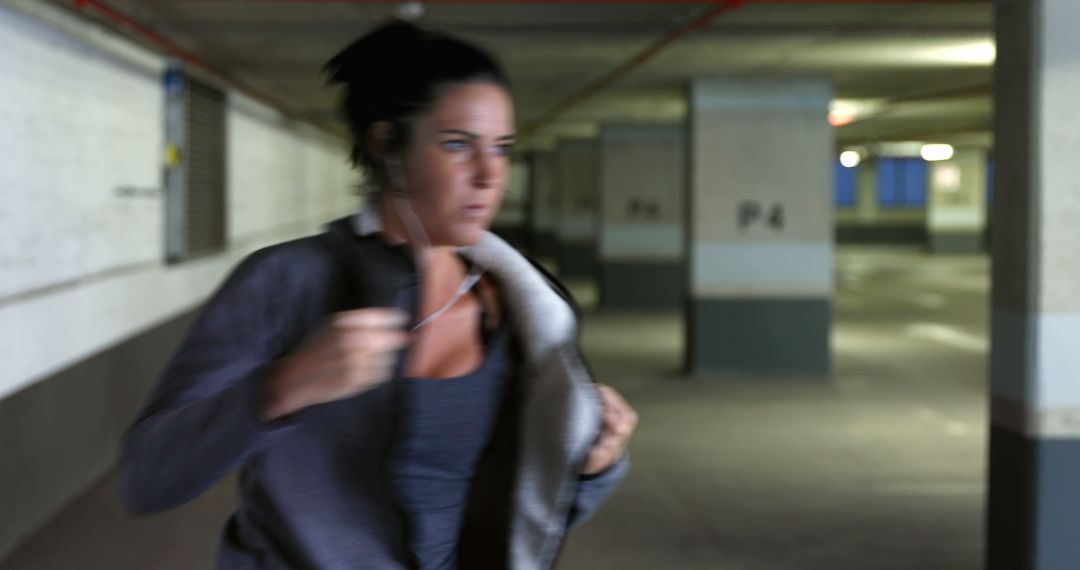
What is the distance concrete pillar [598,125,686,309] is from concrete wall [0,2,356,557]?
8.02m

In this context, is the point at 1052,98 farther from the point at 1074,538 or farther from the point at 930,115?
the point at 930,115

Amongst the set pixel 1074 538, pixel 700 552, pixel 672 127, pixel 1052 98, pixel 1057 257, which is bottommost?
pixel 700 552

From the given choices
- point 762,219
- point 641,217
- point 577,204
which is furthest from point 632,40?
point 577,204

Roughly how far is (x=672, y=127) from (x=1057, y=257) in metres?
12.0

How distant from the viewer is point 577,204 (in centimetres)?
2103

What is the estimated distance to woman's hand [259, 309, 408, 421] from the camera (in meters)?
1.19

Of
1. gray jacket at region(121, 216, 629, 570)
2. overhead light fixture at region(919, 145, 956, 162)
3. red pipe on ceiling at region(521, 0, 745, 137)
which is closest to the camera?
gray jacket at region(121, 216, 629, 570)

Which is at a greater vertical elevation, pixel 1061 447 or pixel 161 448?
pixel 161 448

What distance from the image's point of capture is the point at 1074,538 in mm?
4074

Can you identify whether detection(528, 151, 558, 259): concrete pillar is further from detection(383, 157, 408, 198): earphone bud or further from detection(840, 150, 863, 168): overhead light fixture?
detection(383, 157, 408, 198): earphone bud

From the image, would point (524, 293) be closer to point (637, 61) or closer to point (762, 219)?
point (637, 61)

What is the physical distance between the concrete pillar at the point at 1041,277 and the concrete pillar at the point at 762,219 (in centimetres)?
602

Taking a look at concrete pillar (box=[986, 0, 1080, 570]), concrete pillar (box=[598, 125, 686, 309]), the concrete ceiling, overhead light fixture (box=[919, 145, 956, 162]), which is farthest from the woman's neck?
overhead light fixture (box=[919, 145, 956, 162])

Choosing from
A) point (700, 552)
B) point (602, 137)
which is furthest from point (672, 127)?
point (700, 552)
